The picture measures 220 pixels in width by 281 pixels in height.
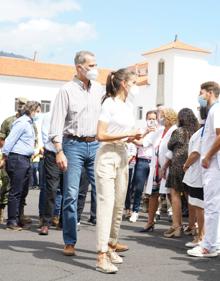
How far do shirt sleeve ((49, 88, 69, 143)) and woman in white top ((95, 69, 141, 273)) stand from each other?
1.68 feet

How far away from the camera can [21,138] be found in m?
8.23

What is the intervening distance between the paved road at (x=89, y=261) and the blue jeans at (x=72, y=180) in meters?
0.32

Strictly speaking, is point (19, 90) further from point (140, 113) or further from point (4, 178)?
point (4, 178)

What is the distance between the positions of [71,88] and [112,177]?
3.87 feet

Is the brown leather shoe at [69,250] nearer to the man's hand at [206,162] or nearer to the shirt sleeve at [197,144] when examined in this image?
the man's hand at [206,162]

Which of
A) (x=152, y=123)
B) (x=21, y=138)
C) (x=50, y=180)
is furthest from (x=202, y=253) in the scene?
(x=21, y=138)

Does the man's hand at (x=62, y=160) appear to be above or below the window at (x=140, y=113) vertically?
below

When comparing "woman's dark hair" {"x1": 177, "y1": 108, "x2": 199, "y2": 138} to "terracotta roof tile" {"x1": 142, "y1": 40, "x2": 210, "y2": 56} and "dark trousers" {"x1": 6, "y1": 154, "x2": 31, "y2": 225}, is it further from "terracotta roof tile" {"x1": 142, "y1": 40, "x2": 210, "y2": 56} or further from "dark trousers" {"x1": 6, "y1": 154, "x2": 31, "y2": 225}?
"terracotta roof tile" {"x1": 142, "y1": 40, "x2": 210, "y2": 56}

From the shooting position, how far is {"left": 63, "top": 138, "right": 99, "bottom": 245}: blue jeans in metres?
6.04

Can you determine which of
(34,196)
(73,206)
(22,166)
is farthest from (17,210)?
(34,196)

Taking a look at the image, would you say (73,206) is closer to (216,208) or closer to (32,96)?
(216,208)

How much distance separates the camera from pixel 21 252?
21.0ft

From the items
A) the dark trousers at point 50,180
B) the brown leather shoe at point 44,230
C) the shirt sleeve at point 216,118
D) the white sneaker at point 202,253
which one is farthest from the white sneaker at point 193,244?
the dark trousers at point 50,180

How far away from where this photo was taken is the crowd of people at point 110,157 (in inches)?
223
